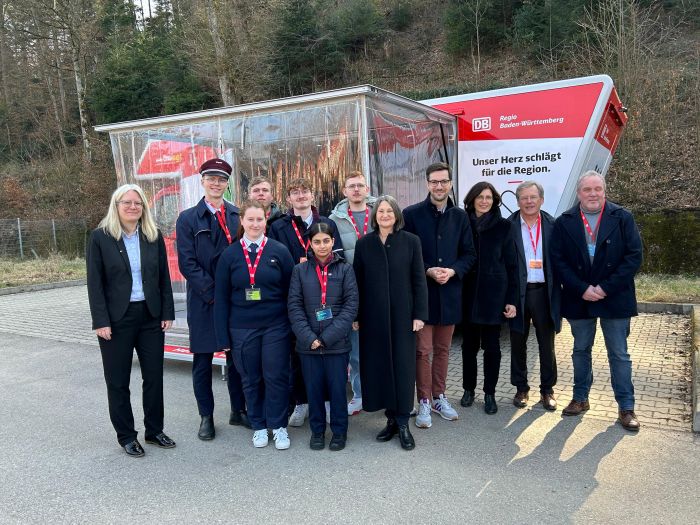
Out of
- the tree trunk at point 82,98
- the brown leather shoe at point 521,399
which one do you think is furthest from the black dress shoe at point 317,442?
the tree trunk at point 82,98

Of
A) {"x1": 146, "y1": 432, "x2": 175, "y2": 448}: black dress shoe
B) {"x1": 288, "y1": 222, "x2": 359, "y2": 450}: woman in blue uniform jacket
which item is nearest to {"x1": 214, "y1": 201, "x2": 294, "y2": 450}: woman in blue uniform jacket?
{"x1": 288, "y1": 222, "x2": 359, "y2": 450}: woman in blue uniform jacket

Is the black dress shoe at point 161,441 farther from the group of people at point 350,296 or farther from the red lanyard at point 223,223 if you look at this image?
the red lanyard at point 223,223

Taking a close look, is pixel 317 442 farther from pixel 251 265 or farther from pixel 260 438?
pixel 251 265

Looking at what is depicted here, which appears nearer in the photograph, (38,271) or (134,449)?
(134,449)

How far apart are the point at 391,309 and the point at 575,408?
1.77 meters

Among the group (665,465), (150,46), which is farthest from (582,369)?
(150,46)

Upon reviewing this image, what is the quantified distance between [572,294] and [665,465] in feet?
4.29

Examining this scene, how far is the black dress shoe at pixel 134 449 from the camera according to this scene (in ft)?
12.4

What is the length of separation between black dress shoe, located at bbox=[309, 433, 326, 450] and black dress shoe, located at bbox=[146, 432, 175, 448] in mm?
1049

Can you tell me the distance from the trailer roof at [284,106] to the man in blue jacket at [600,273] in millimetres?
1930

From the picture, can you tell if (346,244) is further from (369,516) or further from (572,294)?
(369,516)

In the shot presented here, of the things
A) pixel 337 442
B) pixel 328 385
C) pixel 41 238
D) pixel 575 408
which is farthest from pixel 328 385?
pixel 41 238

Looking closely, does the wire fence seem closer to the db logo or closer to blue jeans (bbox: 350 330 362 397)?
the db logo

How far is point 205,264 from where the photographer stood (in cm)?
412
